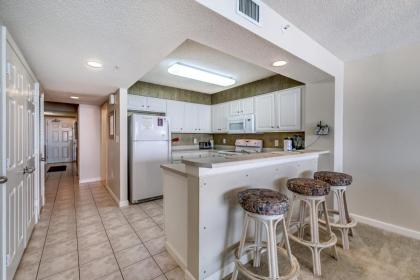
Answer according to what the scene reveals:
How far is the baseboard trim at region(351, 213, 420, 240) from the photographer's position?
2257mm

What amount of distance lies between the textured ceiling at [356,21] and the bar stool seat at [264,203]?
157 cm

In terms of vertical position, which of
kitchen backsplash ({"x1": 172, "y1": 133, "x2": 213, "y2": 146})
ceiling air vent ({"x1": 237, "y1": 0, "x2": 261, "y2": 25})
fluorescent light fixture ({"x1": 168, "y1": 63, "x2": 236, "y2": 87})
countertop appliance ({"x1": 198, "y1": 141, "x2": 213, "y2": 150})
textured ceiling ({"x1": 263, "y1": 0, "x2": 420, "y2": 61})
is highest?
textured ceiling ({"x1": 263, "y1": 0, "x2": 420, "y2": 61})

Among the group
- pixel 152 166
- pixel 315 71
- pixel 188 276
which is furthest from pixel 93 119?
pixel 315 71

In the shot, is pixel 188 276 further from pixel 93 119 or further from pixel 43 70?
pixel 93 119

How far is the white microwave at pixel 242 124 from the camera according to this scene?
153 inches

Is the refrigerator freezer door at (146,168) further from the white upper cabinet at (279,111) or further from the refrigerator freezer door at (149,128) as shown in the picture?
the white upper cabinet at (279,111)

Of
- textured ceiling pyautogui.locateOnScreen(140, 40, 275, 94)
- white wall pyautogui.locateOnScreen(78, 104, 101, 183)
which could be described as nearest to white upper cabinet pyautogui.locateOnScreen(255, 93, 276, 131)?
textured ceiling pyautogui.locateOnScreen(140, 40, 275, 94)

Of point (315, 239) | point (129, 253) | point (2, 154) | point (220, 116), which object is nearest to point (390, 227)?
point (315, 239)

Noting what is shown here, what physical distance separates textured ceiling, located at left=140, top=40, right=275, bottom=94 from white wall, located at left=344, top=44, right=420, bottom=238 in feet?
4.76

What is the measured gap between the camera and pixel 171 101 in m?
4.37

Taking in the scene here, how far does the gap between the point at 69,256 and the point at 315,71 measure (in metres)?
3.45

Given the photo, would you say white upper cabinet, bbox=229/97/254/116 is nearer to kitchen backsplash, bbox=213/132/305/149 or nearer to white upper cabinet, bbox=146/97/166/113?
kitchen backsplash, bbox=213/132/305/149

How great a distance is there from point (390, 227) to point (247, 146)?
2547 mm

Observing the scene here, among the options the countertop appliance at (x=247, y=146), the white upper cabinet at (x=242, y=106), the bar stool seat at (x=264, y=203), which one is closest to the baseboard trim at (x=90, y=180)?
the countertop appliance at (x=247, y=146)
